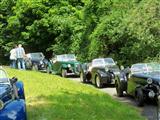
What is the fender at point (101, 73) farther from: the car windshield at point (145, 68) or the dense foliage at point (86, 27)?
the car windshield at point (145, 68)

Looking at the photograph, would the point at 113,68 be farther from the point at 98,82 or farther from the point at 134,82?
the point at 134,82

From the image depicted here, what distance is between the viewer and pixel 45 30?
48.6m

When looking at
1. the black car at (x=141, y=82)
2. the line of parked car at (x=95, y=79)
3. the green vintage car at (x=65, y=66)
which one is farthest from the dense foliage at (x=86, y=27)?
the black car at (x=141, y=82)

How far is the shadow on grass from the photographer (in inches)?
471

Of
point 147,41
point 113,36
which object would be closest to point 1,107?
point 147,41

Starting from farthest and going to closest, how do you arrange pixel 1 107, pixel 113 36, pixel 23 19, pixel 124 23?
pixel 23 19
pixel 113 36
pixel 124 23
pixel 1 107

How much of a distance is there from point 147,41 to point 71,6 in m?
19.1

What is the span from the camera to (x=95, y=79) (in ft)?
82.0

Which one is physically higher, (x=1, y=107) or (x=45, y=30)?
(x=45, y=30)

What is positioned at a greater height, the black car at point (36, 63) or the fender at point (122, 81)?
the black car at point (36, 63)

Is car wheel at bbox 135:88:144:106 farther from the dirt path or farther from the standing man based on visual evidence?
the standing man

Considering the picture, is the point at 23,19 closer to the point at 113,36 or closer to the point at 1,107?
the point at 113,36

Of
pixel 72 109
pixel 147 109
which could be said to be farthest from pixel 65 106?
pixel 147 109

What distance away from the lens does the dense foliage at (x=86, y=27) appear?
2949cm
